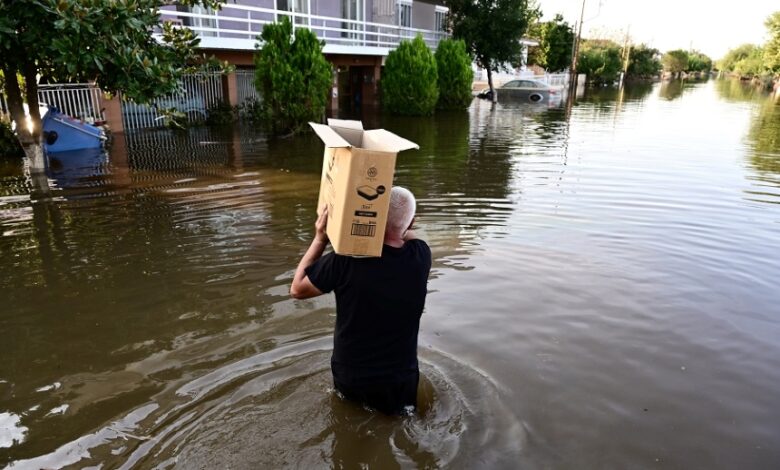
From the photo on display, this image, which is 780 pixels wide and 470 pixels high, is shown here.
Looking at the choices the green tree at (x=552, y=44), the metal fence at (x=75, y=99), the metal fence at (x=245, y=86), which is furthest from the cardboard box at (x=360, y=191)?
the green tree at (x=552, y=44)

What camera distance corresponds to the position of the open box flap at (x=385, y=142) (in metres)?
2.37

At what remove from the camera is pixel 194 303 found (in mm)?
5016

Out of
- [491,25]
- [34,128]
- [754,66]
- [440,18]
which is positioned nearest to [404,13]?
[491,25]

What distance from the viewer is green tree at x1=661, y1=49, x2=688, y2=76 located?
90.1 m

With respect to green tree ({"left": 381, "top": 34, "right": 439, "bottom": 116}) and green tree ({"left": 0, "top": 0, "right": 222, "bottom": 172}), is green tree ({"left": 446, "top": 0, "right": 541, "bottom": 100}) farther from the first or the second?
green tree ({"left": 0, "top": 0, "right": 222, "bottom": 172})

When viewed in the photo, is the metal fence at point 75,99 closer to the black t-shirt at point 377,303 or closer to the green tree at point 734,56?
the black t-shirt at point 377,303

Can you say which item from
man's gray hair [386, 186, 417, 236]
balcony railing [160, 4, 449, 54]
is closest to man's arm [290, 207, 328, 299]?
man's gray hair [386, 186, 417, 236]

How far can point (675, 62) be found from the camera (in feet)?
295

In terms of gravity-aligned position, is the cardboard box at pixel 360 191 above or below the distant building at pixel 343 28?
below

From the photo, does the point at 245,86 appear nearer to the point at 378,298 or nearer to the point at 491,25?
the point at 491,25

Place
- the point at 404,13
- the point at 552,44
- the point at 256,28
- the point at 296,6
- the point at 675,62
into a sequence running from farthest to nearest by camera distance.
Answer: the point at 675,62, the point at 552,44, the point at 404,13, the point at 296,6, the point at 256,28

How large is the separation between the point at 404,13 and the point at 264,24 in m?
14.4

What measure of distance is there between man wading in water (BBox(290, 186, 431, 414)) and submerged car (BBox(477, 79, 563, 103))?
30775 mm

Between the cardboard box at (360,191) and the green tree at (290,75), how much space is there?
13829 mm
